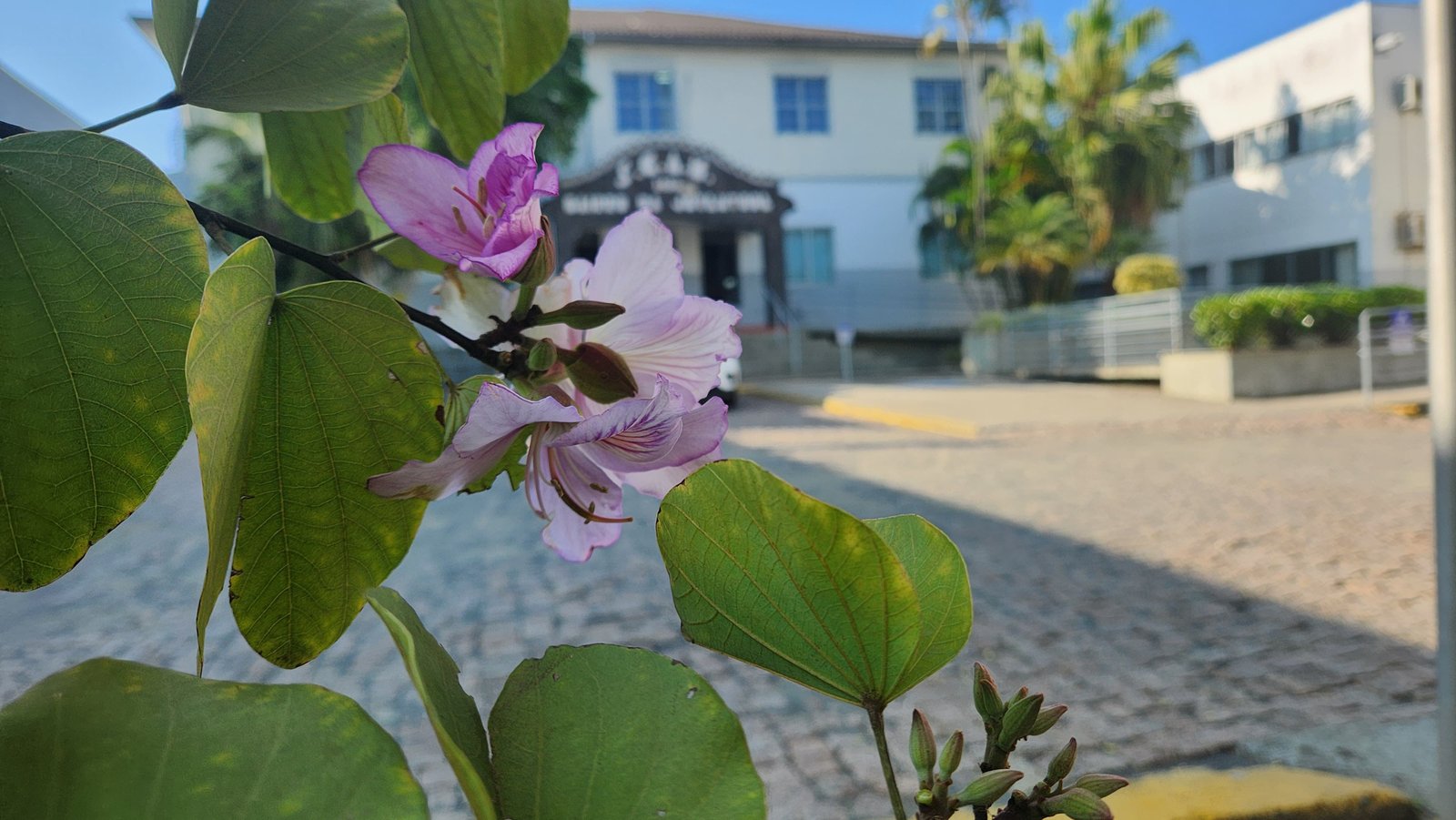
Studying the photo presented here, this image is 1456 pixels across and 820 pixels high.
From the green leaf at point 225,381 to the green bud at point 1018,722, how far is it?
0.55 ft

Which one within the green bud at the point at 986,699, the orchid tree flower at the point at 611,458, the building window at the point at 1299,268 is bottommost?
the green bud at the point at 986,699

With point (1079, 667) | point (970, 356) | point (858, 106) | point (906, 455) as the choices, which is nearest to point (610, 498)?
point (1079, 667)

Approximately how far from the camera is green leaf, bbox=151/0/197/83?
275mm

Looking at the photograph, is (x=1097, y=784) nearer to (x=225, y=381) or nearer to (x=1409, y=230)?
(x=225, y=381)

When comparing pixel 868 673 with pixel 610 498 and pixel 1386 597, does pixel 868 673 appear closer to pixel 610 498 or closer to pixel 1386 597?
pixel 610 498

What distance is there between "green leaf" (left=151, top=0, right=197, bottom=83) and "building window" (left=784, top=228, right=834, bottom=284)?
15.8 meters

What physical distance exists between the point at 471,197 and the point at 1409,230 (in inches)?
627

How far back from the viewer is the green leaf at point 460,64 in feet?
1.24

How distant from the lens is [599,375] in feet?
0.94

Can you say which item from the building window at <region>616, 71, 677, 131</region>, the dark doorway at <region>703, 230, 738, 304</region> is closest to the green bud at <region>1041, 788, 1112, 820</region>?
the dark doorway at <region>703, 230, 738, 304</region>

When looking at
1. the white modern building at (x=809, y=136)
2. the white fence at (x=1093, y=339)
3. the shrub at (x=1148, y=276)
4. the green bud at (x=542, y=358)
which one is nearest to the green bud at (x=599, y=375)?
the green bud at (x=542, y=358)

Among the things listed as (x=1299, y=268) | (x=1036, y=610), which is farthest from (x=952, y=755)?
(x=1299, y=268)

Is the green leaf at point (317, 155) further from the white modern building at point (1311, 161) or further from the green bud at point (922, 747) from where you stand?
the white modern building at point (1311, 161)

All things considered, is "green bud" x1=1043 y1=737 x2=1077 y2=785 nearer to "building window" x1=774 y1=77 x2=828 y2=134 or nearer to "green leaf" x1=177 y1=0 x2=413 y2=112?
"green leaf" x1=177 y1=0 x2=413 y2=112
